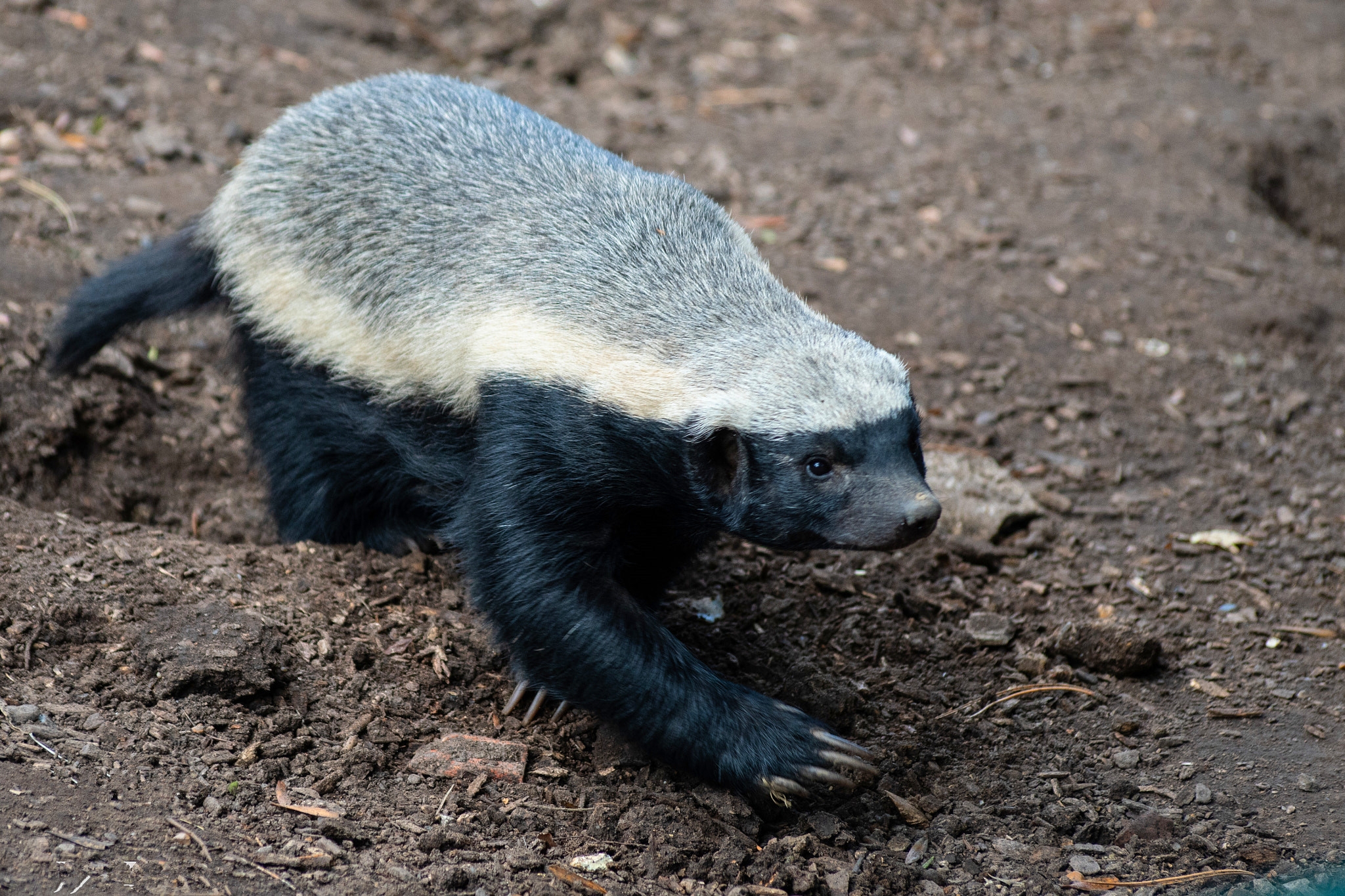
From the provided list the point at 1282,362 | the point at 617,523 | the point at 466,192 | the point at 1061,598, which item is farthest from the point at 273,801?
the point at 1282,362

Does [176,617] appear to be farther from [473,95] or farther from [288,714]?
[473,95]

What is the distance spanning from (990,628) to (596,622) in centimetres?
200

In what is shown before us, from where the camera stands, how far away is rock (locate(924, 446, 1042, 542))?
575 centimetres

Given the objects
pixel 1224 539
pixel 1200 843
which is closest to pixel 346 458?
pixel 1200 843

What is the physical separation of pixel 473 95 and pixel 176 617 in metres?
2.60

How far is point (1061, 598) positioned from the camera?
17.6 feet

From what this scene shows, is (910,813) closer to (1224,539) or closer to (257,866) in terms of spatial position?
(257,866)

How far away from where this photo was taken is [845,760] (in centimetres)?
412

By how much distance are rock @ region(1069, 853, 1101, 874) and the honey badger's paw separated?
736 mm

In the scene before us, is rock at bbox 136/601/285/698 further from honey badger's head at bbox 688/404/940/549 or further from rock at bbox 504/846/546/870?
honey badger's head at bbox 688/404/940/549

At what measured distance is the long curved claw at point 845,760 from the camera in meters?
4.11

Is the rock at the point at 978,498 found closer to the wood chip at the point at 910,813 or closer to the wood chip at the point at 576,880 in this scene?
the wood chip at the point at 910,813

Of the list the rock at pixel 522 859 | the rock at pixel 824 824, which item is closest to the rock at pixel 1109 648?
the rock at pixel 824 824

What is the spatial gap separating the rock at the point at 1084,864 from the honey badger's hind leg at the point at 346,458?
2687 mm
